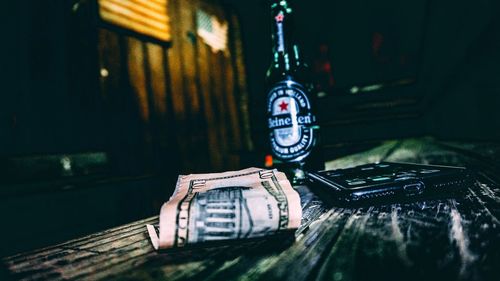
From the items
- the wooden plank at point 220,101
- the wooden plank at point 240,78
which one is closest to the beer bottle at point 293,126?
the wooden plank at point 220,101

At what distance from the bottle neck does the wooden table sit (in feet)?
1.98

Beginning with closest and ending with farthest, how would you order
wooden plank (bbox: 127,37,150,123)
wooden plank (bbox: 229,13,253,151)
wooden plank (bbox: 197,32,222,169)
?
wooden plank (bbox: 127,37,150,123)
wooden plank (bbox: 197,32,222,169)
wooden plank (bbox: 229,13,253,151)

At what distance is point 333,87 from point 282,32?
2.74m

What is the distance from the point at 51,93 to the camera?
1958mm

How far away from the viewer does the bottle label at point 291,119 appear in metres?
0.83

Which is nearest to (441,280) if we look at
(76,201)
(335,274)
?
(335,274)

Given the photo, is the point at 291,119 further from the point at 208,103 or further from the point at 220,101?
the point at 220,101

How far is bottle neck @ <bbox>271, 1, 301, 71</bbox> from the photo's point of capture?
0.94 meters

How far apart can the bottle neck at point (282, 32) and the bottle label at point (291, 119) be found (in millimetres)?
179

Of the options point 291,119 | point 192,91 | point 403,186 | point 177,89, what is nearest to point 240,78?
point 192,91

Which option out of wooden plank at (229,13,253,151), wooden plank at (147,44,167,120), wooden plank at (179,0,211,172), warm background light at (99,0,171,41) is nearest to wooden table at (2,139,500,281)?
warm background light at (99,0,171,41)

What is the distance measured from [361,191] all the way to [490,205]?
184 mm

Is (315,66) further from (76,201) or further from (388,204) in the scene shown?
(388,204)

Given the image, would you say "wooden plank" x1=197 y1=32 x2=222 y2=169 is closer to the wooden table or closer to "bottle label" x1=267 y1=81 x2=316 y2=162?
"bottle label" x1=267 y1=81 x2=316 y2=162
